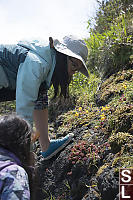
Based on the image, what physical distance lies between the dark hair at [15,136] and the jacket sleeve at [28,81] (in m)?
0.49

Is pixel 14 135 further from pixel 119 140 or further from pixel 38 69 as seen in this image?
pixel 119 140

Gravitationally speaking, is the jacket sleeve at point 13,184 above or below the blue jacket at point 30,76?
below

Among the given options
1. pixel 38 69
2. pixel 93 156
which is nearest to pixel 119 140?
pixel 93 156

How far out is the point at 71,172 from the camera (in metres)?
2.52

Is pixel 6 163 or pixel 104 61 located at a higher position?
pixel 104 61

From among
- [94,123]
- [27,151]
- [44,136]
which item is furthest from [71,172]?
[27,151]

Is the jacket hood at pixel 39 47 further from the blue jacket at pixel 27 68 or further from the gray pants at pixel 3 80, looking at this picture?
Result: the gray pants at pixel 3 80

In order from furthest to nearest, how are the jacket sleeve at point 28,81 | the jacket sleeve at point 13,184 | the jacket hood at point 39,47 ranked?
the jacket hood at point 39,47 < the jacket sleeve at point 28,81 < the jacket sleeve at point 13,184

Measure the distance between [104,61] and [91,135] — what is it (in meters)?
1.97

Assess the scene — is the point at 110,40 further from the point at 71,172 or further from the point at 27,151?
the point at 27,151

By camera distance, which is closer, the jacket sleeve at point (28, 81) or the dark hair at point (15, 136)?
the dark hair at point (15, 136)

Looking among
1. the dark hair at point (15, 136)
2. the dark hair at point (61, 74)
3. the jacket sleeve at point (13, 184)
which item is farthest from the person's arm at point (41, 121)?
the jacket sleeve at point (13, 184)

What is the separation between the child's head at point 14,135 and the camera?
156 cm

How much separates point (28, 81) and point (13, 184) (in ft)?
2.94
